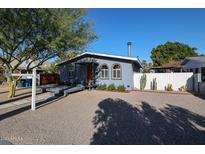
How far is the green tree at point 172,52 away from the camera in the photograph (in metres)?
38.4

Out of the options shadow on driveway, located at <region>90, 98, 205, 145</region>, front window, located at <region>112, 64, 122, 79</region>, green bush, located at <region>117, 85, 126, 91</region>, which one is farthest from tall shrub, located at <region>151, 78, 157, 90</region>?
shadow on driveway, located at <region>90, 98, 205, 145</region>

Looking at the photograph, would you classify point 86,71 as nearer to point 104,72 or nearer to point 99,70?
point 99,70

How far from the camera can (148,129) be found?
479 cm

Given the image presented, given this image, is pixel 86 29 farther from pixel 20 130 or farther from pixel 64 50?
pixel 20 130

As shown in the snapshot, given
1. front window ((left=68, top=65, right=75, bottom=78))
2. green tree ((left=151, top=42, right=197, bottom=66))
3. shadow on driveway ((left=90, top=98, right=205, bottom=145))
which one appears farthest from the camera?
green tree ((left=151, top=42, right=197, bottom=66))

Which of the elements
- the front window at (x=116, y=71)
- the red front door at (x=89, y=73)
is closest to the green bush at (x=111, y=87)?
the front window at (x=116, y=71)

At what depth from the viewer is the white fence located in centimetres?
1496

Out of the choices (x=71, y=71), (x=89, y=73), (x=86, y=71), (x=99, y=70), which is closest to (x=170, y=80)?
(x=99, y=70)

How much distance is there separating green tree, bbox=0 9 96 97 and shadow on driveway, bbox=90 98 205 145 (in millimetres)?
5535

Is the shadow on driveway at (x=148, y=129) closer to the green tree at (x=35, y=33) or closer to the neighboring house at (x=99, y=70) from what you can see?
the green tree at (x=35, y=33)

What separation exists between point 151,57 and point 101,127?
3944cm

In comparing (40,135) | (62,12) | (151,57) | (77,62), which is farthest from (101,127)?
(151,57)

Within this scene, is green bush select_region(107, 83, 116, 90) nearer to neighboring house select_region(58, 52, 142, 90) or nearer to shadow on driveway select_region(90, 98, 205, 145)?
neighboring house select_region(58, 52, 142, 90)

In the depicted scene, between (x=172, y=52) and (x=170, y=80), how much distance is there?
86.0 feet
